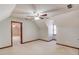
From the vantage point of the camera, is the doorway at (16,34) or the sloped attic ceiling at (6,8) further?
the doorway at (16,34)

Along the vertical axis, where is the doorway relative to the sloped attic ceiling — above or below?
below

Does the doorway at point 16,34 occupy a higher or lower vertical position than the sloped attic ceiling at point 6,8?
lower

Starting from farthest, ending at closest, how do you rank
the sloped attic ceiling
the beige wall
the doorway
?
the doorway, the beige wall, the sloped attic ceiling

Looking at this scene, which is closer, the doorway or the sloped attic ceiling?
the sloped attic ceiling

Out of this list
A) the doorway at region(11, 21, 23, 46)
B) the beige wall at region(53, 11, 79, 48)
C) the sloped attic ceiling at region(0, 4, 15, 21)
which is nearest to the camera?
the sloped attic ceiling at region(0, 4, 15, 21)

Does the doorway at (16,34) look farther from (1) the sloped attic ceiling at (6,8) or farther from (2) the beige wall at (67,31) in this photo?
(1) the sloped attic ceiling at (6,8)

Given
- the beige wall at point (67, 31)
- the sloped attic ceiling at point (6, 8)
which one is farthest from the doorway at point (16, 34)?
the sloped attic ceiling at point (6, 8)

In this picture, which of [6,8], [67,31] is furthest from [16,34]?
[6,8]

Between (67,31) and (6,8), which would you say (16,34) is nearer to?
(67,31)

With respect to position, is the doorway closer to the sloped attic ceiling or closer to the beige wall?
the beige wall

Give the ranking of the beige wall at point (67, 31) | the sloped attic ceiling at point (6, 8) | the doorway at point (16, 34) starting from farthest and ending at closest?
the doorway at point (16, 34), the beige wall at point (67, 31), the sloped attic ceiling at point (6, 8)

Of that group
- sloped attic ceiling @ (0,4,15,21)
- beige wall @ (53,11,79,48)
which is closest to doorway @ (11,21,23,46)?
beige wall @ (53,11,79,48)

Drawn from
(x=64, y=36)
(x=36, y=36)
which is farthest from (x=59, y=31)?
(x=36, y=36)
